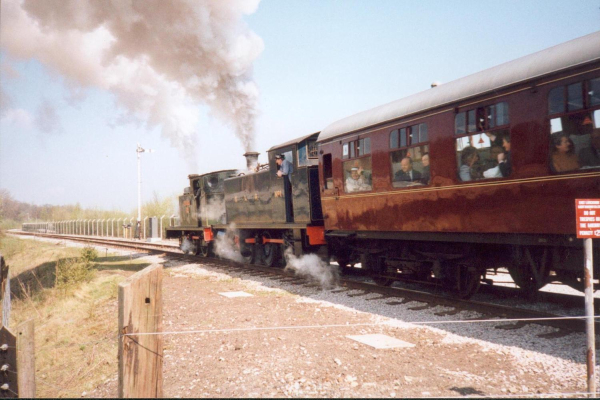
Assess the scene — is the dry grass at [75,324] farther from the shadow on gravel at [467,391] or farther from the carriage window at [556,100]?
the carriage window at [556,100]

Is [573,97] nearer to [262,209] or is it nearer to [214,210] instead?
[262,209]

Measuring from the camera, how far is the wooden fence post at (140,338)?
3123 mm

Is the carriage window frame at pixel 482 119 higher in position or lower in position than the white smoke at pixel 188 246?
higher

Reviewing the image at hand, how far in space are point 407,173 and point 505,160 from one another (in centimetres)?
200

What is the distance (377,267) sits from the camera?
9789 mm

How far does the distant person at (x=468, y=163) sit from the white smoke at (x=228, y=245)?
975cm

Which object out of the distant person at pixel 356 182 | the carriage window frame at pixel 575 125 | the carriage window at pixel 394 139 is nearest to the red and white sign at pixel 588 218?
the carriage window frame at pixel 575 125

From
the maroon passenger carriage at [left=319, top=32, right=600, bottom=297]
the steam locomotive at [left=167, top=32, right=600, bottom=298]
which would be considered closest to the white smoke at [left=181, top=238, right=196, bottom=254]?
the steam locomotive at [left=167, top=32, right=600, bottom=298]

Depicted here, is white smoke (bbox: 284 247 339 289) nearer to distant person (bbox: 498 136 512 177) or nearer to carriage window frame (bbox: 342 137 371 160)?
carriage window frame (bbox: 342 137 371 160)

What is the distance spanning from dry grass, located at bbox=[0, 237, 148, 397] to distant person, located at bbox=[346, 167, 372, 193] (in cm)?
534

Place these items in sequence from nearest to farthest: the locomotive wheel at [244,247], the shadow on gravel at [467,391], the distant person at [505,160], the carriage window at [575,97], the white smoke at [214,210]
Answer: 1. the shadow on gravel at [467,391]
2. the carriage window at [575,97]
3. the distant person at [505,160]
4. the locomotive wheel at [244,247]
5. the white smoke at [214,210]

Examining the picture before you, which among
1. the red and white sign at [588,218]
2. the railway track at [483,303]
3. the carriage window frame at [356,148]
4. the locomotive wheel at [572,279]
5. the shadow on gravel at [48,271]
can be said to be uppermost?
the carriage window frame at [356,148]

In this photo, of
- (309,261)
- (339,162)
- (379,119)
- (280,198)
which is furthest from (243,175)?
(379,119)

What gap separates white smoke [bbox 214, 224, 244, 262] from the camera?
16.0 metres
